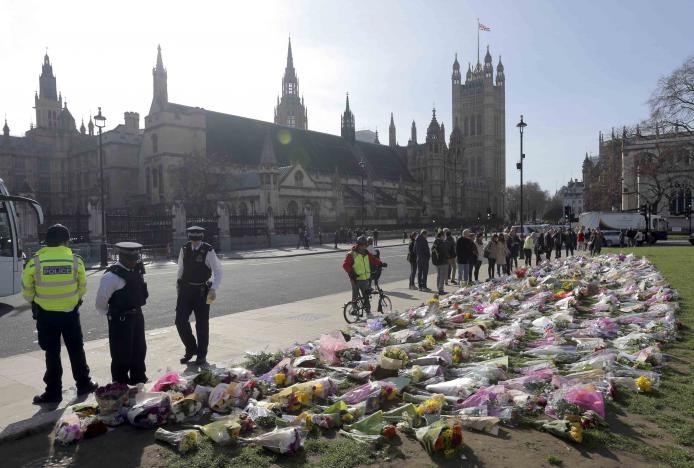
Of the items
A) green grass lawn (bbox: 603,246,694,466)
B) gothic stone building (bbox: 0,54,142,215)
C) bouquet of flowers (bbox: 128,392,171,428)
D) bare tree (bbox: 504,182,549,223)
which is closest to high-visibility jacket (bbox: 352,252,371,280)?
green grass lawn (bbox: 603,246,694,466)

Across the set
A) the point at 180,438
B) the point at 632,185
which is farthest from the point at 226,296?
the point at 632,185

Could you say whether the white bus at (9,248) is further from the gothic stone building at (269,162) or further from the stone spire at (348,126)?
the stone spire at (348,126)

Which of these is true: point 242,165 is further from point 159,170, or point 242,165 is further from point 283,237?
point 283,237

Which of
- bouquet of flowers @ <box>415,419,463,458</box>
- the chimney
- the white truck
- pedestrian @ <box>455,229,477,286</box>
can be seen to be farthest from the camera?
the chimney

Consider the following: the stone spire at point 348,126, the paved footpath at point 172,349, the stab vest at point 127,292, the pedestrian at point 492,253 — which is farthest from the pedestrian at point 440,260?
the stone spire at point 348,126

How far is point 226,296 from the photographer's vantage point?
49.0 feet

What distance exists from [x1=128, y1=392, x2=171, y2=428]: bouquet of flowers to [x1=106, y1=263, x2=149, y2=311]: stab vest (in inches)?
56.0

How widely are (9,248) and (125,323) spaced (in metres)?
10.6

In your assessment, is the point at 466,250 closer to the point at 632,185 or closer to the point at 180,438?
the point at 180,438

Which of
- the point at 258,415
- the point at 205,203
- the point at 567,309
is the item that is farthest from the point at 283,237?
the point at 258,415

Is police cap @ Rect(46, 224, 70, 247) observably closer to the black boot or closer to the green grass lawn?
the black boot

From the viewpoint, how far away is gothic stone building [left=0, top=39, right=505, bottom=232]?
57875 millimetres

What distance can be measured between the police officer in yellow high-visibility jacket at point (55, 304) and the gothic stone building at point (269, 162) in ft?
121

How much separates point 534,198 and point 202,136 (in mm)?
132000
